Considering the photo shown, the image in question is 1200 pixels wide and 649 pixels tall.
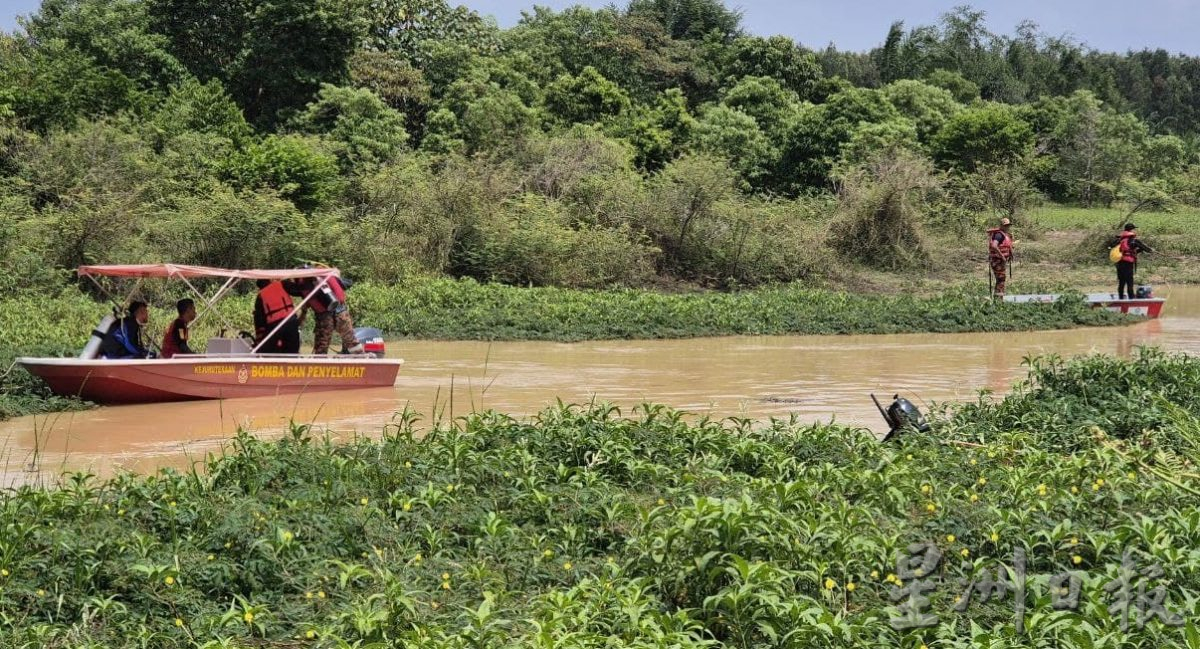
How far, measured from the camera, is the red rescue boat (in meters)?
11.6

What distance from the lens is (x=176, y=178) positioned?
75.1ft

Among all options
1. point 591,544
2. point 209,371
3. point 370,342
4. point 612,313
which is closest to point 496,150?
point 612,313

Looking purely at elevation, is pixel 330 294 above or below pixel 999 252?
below

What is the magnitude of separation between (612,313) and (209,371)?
7.84 metres

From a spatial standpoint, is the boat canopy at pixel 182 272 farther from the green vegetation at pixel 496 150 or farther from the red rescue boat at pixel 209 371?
the green vegetation at pixel 496 150

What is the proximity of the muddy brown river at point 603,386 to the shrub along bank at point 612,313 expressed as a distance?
41 cm

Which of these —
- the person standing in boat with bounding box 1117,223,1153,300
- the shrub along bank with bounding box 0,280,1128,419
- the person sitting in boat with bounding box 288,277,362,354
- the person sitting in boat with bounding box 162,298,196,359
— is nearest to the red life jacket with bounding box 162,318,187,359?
the person sitting in boat with bounding box 162,298,196,359

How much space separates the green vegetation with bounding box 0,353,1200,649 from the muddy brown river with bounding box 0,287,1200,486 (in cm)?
179

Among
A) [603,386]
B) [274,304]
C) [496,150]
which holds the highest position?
[496,150]

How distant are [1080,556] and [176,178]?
66.3ft

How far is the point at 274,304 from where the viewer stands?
13266 millimetres

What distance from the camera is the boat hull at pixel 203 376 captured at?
1157cm

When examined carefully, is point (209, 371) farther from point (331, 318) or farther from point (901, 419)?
point (901, 419)

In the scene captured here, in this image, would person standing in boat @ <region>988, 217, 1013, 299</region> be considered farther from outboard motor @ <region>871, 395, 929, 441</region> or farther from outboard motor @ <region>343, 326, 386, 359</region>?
outboard motor @ <region>871, 395, 929, 441</region>
